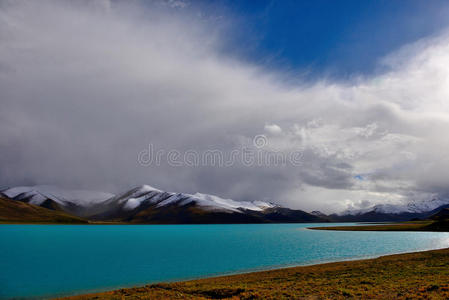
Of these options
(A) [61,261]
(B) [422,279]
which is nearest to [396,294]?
(B) [422,279]

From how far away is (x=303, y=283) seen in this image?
30688 millimetres

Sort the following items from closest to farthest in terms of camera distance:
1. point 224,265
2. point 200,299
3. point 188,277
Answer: point 200,299 → point 188,277 → point 224,265

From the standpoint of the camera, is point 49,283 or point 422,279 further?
point 49,283

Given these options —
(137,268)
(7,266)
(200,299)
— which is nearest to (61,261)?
(7,266)

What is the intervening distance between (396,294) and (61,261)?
55.5 meters

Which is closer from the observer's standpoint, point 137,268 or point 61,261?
point 137,268

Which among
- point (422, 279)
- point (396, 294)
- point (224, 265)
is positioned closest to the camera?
point (396, 294)

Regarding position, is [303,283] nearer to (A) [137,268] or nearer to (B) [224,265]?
(B) [224,265]

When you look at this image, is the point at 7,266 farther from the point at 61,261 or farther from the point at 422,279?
the point at 422,279

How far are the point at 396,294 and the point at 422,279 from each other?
9053 mm

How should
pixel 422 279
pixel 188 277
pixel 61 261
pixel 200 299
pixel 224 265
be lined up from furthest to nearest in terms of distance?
pixel 61 261 → pixel 224 265 → pixel 188 277 → pixel 422 279 → pixel 200 299

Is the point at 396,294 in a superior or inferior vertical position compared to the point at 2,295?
superior

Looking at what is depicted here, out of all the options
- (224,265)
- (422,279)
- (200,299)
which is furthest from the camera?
(224,265)

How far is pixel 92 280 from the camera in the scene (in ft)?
130
